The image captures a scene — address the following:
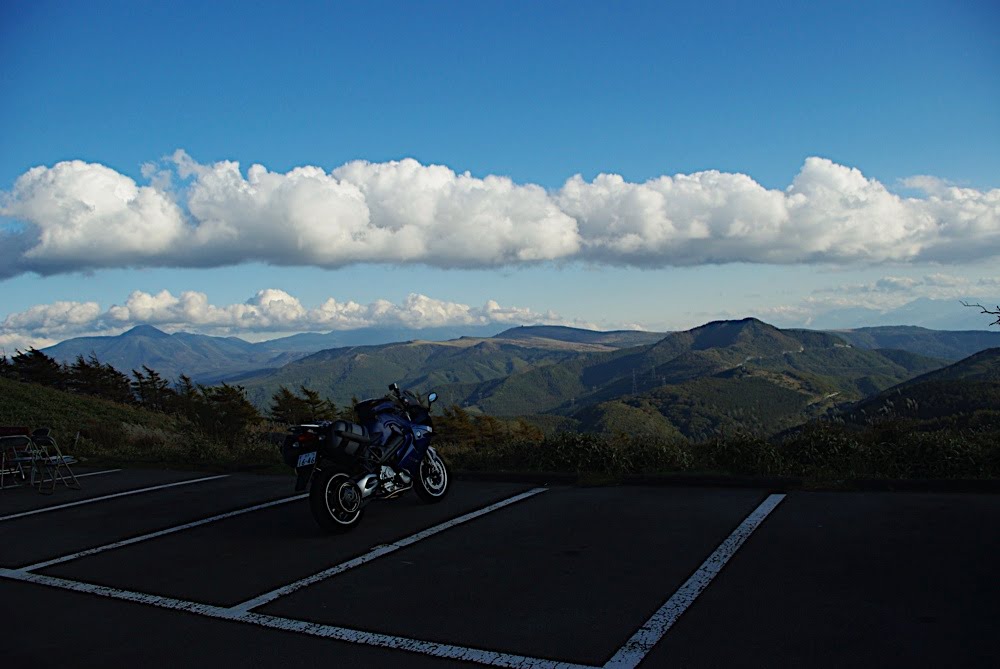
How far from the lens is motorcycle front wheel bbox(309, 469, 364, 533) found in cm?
653

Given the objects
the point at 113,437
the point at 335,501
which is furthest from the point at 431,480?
the point at 113,437

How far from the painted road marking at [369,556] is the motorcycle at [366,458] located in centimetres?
69

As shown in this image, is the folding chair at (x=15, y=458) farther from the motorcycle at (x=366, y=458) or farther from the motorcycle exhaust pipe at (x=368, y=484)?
the motorcycle exhaust pipe at (x=368, y=484)

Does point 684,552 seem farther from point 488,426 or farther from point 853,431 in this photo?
point 488,426

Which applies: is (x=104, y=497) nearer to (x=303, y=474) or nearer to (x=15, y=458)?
(x=15, y=458)

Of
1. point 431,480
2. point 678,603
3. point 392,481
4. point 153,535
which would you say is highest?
point 392,481

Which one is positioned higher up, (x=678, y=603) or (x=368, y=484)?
(x=368, y=484)

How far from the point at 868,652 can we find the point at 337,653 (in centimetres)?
269

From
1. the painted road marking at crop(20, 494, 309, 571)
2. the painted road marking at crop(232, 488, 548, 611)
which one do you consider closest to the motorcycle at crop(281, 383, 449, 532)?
the painted road marking at crop(232, 488, 548, 611)

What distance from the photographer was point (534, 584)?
4.91 meters

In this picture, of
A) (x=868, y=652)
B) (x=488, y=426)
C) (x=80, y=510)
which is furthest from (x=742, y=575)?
(x=488, y=426)

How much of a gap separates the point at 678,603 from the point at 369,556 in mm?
2583

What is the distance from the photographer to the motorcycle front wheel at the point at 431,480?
25.3 ft

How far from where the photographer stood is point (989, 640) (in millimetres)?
3633
